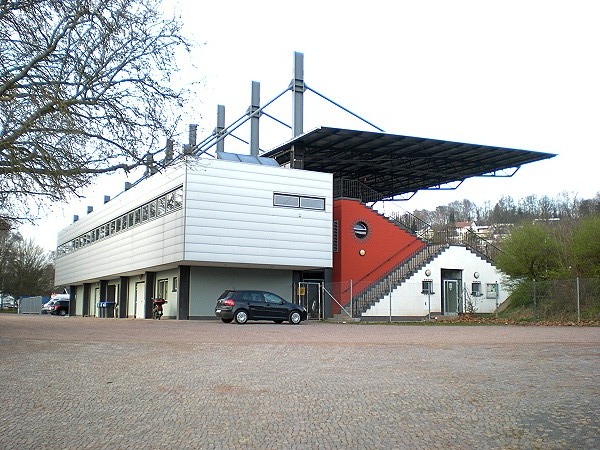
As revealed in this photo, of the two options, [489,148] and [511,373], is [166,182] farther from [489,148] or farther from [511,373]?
[511,373]

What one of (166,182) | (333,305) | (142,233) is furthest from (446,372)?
(142,233)

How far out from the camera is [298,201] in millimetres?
35844

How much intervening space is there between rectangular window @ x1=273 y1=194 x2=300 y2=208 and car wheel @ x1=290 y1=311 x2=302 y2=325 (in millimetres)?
7552

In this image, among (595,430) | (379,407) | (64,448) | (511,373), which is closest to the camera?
(64,448)

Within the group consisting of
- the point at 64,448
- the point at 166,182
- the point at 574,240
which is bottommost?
the point at 64,448

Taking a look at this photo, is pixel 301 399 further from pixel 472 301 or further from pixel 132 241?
pixel 132 241

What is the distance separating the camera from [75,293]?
2606 inches

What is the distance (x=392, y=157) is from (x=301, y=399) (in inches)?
1329

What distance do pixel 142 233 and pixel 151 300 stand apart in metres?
4.25

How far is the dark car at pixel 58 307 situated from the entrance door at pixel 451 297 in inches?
1636

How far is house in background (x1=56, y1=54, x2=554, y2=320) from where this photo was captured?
3403 cm

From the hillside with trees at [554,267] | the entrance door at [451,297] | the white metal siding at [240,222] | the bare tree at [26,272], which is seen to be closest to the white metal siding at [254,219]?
the white metal siding at [240,222]

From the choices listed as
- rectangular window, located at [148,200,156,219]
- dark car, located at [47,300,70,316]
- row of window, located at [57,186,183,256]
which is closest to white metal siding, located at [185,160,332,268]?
row of window, located at [57,186,183,256]

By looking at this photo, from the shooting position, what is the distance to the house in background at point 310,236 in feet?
112
